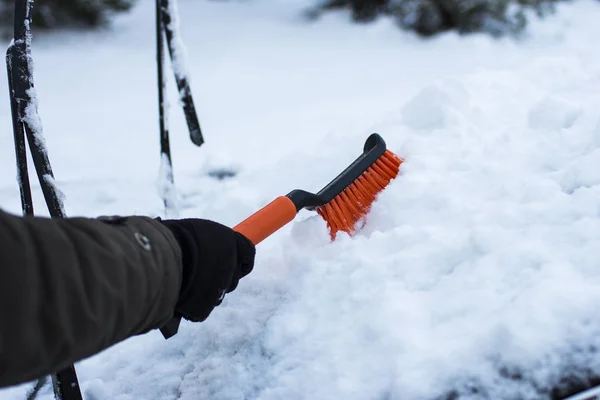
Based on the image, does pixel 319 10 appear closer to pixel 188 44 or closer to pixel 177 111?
pixel 188 44

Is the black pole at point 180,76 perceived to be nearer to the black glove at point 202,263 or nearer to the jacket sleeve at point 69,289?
the black glove at point 202,263

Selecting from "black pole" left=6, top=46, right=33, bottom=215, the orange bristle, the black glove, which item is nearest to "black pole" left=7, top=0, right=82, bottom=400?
"black pole" left=6, top=46, right=33, bottom=215

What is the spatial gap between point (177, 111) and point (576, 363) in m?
2.47

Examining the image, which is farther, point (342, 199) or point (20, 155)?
point (342, 199)

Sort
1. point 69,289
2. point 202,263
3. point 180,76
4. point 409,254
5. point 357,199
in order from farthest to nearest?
point 180,76 < point 357,199 < point 409,254 < point 202,263 < point 69,289

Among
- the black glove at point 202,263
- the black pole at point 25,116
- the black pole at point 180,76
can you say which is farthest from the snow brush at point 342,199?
the black pole at point 180,76

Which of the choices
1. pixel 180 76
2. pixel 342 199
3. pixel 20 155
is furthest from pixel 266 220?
pixel 180 76

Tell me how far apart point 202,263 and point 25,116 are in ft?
1.77

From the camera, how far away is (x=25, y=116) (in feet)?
3.85

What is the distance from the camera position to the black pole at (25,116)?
3.80 ft

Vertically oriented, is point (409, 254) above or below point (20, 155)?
Answer: below

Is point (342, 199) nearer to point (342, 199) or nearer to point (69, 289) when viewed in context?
point (342, 199)

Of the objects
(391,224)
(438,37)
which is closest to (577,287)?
(391,224)

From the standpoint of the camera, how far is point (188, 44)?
4008 millimetres
